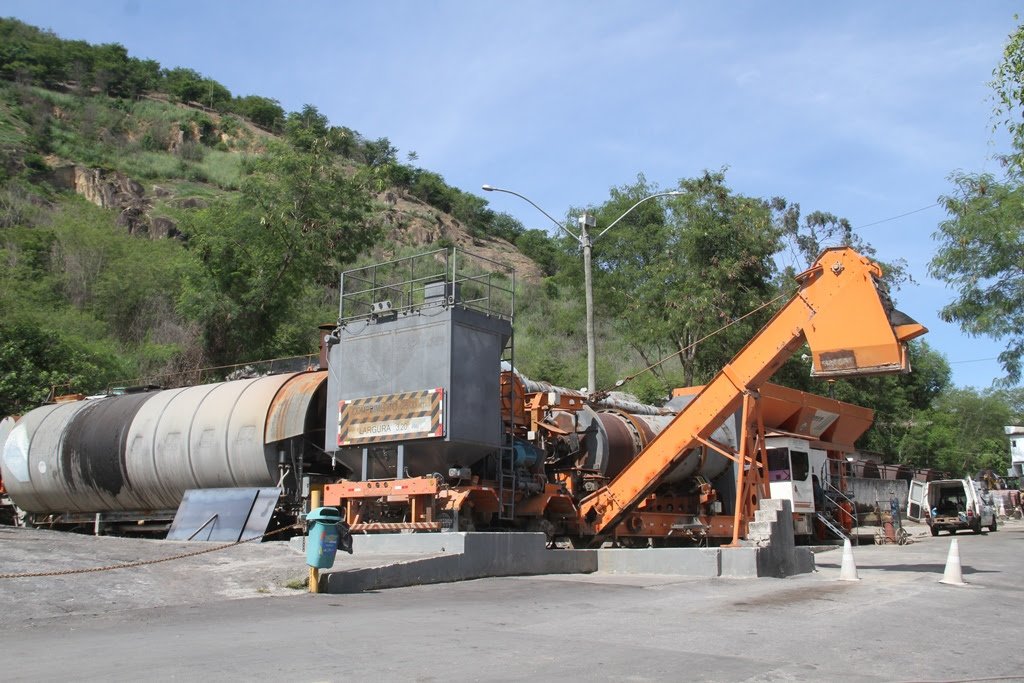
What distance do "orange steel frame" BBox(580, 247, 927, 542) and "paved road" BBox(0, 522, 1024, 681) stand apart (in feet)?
12.1

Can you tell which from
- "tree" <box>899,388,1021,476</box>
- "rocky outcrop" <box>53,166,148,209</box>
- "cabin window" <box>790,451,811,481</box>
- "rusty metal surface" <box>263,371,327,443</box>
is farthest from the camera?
"rocky outcrop" <box>53,166,148,209</box>

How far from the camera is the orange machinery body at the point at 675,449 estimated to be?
566 inches

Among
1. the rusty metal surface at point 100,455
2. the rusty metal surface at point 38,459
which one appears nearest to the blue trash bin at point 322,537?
the rusty metal surface at point 100,455

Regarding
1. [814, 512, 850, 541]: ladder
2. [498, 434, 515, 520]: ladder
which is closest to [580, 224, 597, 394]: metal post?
[498, 434, 515, 520]: ladder

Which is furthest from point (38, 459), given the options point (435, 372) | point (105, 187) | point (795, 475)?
point (105, 187)

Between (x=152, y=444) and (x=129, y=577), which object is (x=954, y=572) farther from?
(x=152, y=444)

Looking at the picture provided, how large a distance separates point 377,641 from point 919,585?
8.94 meters

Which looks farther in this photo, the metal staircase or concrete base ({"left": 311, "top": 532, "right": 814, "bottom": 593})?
the metal staircase

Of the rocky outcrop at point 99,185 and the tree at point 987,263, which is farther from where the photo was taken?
the rocky outcrop at point 99,185

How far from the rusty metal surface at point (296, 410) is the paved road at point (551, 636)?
5942mm

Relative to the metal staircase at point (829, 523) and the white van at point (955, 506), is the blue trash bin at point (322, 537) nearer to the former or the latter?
the metal staircase at point (829, 523)

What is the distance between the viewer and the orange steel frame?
14.1 metres

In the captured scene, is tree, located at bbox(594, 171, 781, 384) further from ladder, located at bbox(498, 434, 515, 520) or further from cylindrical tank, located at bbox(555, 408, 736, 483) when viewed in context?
ladder, located at bbox(498, 434, 515, 520)

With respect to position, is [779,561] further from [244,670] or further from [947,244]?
[947,244]
